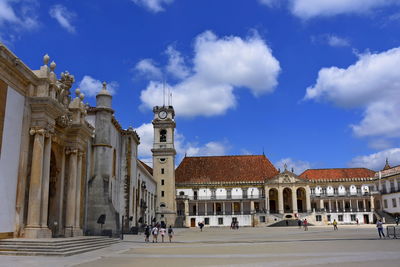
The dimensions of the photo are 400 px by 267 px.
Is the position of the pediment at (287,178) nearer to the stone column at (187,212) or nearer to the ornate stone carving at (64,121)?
the stone column at (187,212)

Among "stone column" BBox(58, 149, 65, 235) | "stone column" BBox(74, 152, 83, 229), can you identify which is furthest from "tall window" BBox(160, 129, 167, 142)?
"stone column" BBox(58, 149, 65, 235)

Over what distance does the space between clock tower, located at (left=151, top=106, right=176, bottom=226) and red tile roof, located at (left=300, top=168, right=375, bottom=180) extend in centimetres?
3141

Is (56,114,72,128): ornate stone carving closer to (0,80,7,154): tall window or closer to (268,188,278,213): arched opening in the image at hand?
(0,80,7,154): tall window

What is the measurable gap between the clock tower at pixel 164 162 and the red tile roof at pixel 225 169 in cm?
1270

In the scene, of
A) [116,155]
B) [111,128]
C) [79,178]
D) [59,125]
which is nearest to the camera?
[59,125]

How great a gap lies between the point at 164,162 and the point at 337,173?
39.5 meters

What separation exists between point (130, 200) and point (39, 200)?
20.5 metres

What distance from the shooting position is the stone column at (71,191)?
77.6 ft

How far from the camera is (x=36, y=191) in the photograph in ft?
60.8

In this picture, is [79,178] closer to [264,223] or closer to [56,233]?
[56,233]

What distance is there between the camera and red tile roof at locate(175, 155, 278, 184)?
84.4 meters

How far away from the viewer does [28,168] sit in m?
19.0

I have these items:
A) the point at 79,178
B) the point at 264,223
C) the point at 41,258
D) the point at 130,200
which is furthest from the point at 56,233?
the point at 264,223

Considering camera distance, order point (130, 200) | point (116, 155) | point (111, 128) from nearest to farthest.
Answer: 1. point (111, 128)
2. point (116, 155)
3. point (130, 200)
